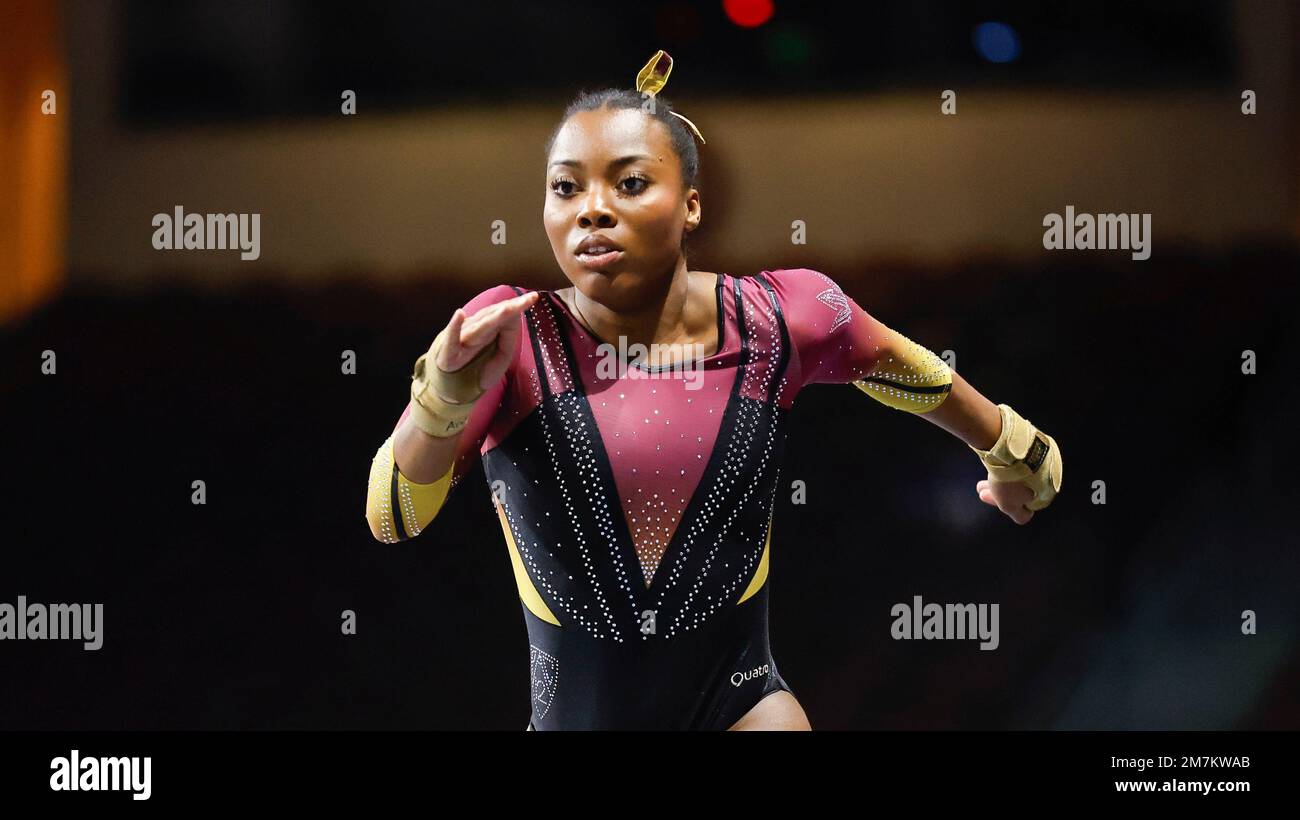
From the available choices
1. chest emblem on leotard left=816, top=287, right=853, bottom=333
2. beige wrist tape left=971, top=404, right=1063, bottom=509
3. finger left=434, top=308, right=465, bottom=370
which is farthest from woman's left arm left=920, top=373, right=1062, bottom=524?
finger left=434, top=308, right=465, bottom=370

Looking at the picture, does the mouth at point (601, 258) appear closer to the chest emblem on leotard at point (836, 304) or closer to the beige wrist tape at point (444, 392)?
the beige wrist tape at point (444, 392)

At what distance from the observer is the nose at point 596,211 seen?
1.99m

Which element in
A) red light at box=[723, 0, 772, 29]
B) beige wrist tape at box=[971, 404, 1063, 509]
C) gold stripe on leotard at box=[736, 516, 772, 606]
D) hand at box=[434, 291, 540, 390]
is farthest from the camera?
red light at box=[723, 0, 772, 29]

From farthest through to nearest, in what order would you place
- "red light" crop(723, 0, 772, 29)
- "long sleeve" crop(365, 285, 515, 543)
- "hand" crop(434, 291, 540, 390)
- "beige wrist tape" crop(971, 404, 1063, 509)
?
1. "red light" crop(723, 0, 772, 29)
2. "beige wrist tape" crop(971, 404, 1063, 509)
3. "long sleeve" crop(365, 285, 515, 543)
4. "hand" crop(434, 291, 540, 390)

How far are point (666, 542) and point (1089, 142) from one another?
1.49 m

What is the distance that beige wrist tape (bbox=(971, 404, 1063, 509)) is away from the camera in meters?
2.31

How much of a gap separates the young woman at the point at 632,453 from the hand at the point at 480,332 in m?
0.16

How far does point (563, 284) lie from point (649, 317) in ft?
2.83

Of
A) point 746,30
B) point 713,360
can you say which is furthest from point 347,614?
point 746,30

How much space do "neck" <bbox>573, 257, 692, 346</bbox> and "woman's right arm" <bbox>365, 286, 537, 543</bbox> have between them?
0.15 meters

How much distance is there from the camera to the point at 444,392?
1.84 m

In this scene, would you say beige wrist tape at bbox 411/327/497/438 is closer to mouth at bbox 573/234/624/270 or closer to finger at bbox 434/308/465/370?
finger at bbox 434/308/465/370

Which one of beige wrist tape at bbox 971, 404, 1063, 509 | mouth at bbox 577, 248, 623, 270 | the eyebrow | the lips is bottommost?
beige wrist tape at bbox 971, 404, 1063, 509
